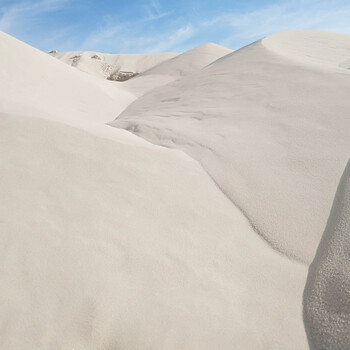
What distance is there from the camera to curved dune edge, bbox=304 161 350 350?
0.98 metres

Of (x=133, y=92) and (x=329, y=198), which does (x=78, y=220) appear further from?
(x=133, y=92)

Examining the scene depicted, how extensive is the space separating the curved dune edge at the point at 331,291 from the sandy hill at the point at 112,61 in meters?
14.7

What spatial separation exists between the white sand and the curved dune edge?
0.06 ft

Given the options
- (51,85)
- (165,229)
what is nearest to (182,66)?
(51,85)

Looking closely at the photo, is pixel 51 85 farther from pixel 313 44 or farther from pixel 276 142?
pixel 313 44

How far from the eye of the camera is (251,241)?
1.41 meters

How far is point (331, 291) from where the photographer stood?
3.61 ft

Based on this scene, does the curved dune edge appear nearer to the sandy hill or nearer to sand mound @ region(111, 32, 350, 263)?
sand mound @ region(111, 32, 350, 263)

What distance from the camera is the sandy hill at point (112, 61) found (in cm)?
1531

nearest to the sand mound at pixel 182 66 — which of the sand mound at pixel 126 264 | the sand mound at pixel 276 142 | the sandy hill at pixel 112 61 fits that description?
the sandy hill at pixel 112 61

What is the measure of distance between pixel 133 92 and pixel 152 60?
12523 mm

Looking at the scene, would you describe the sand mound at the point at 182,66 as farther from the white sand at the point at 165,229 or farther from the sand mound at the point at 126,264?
the sand mound at the point at 126,264

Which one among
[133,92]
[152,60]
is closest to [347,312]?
[133,92]

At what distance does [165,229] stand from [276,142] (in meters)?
1.23
